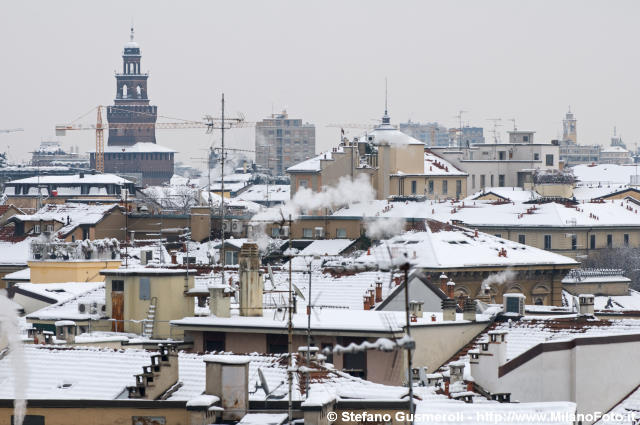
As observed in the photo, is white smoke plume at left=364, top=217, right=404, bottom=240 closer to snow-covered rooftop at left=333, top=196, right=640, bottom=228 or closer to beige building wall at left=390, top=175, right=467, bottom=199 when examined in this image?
snow-covered rooftop at left=333, top=196, right=640, bottom=228

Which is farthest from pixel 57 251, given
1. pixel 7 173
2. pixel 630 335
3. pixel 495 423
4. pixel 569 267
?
pixel 7 173

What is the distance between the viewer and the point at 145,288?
146ft

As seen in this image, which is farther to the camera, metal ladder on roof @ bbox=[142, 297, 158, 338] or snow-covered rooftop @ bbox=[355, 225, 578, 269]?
snow-covered rooftop @ bbox=[355, 225, 578, 269]

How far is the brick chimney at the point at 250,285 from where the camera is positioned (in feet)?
136

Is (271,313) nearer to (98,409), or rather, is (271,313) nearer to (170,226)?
(98,409)

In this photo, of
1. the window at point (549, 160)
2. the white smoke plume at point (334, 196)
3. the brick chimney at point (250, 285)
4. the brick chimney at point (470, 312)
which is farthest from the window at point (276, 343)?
the window at point (549, 160)

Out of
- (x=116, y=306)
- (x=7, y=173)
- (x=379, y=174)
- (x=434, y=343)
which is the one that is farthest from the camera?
(x=7, y=173)

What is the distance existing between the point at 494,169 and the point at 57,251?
73848 millimetres

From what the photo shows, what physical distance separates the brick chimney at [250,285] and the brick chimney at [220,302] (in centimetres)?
62

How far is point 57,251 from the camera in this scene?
6844cm

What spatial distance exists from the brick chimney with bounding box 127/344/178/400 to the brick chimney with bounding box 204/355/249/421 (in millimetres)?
1137

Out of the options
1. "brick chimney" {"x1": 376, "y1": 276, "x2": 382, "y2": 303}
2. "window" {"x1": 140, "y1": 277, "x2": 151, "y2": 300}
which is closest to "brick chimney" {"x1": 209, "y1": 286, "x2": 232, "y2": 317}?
"window" {"x1": 140, "y1": 277, "x2": 151, "y2": 300}

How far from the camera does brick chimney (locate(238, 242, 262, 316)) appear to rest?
41469 millimetres

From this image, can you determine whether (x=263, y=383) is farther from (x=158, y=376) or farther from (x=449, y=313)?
(x=449, y=313)
